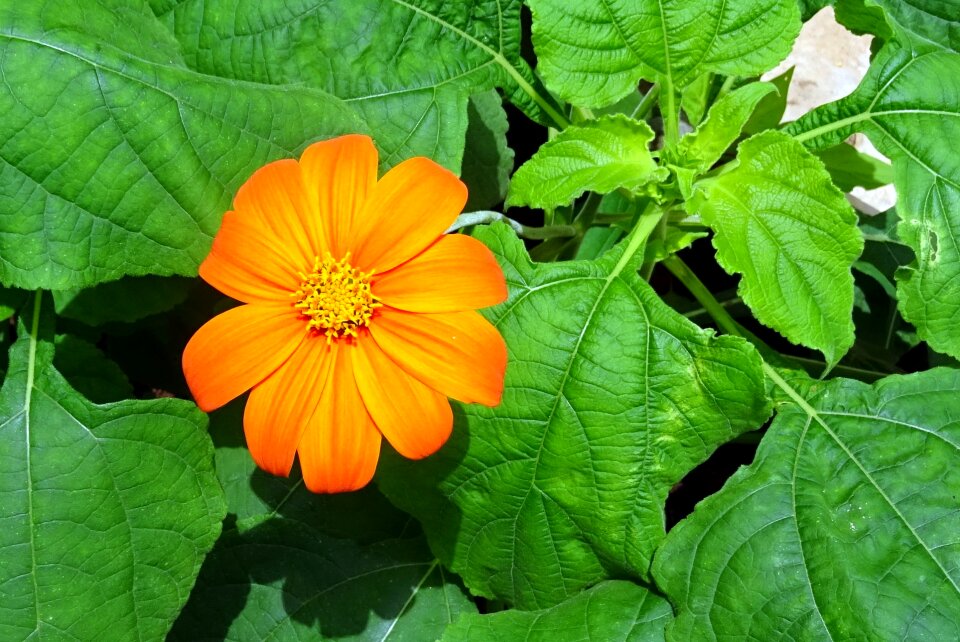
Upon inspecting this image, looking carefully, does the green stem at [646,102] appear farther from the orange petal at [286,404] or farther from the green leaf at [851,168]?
the orange petal at [286,404]

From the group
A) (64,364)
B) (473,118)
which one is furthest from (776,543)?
(64,364)

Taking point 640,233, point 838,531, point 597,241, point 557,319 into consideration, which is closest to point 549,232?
point 597,241

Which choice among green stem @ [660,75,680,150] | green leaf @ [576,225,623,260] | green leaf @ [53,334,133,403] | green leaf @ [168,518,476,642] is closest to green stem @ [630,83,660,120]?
green stem @ [660,75,680,150]

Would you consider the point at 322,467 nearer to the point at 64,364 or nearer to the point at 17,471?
the point at 17,471

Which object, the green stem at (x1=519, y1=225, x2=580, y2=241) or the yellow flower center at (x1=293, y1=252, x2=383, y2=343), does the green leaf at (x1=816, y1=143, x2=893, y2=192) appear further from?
the yellow flower center at (x1=293, y1=252, x2=383, y2=343)

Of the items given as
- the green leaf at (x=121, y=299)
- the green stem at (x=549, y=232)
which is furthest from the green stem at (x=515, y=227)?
the green leaf at (x=121, y=299)

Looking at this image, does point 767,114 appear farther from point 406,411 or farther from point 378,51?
point 406,411
